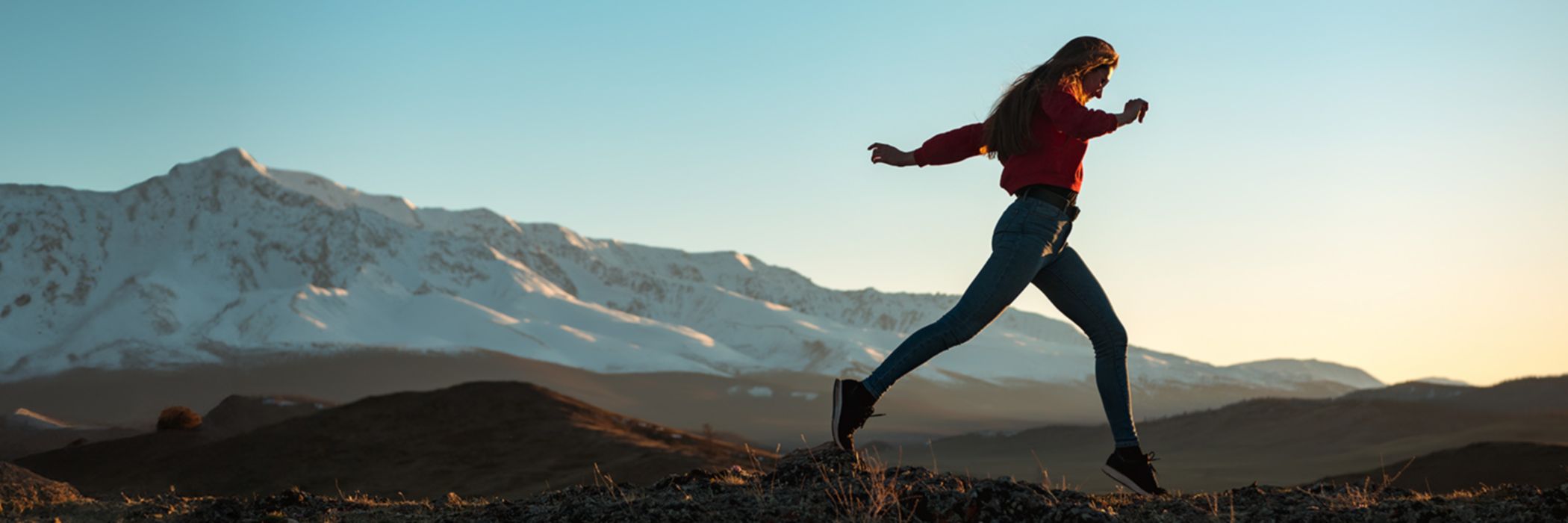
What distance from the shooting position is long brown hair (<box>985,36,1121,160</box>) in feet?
16.1

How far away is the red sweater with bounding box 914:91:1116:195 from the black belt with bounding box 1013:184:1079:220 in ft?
0.06

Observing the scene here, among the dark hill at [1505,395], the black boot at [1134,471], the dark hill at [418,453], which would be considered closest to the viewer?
the black boot at [1134,471]

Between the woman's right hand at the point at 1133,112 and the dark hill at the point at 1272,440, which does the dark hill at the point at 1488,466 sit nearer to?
the dark hill at the point at 1272,440

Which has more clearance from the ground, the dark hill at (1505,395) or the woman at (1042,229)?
the dark hill at (1505,395)

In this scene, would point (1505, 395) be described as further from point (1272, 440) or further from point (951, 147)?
point (951, 147)

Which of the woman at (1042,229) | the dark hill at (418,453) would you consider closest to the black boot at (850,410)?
the woman at (1042,229)

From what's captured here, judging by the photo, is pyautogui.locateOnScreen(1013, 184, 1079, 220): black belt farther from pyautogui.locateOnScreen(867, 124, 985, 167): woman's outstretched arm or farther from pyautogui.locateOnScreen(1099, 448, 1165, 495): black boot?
pyautogui.locateOnScreen(1099, 448, 1165, 495): black boot

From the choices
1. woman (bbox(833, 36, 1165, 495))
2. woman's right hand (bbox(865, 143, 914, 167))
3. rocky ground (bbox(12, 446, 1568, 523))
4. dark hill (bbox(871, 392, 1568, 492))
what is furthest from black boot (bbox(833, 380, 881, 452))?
dark hill (bbox(871, 392, 1568, 492))

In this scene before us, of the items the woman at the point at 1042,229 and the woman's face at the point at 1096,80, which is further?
the woman's face at the point at 1096,80

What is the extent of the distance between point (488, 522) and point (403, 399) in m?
40.3

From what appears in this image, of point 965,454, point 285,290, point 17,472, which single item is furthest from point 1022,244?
point 285,290

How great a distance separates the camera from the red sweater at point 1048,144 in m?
4.66

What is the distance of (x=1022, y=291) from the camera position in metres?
4.83

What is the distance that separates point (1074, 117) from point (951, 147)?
2.17 feet
